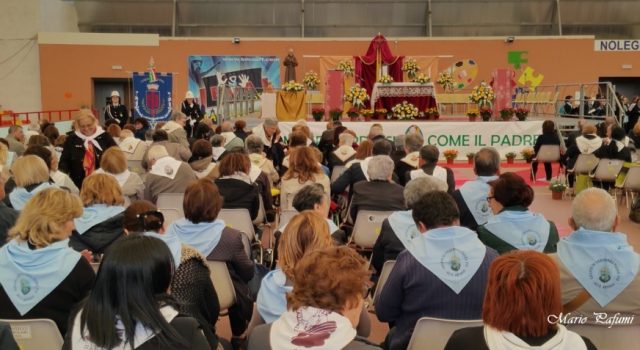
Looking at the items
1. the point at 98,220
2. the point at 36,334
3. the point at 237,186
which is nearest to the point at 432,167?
the point at 237,186

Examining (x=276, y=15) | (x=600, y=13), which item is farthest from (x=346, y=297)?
(x=600, y=13)

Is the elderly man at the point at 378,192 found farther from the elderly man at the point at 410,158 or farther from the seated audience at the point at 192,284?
the seated audience at the point at 192,284

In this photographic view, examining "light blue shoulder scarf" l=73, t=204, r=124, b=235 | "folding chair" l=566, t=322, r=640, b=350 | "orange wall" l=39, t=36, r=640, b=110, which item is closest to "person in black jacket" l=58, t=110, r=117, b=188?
"light blue shoulder scarf" l=73, t=204, r=124, b=235

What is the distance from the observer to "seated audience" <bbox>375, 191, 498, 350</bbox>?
10.2 feet

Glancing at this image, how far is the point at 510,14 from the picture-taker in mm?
24547

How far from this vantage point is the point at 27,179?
4.95 metres

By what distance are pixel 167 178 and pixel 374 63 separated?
11.4 m

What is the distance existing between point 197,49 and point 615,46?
12879mm

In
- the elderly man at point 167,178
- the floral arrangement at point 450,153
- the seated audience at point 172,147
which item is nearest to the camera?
the elderly man at point 167,178

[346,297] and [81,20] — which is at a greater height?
[81,20]

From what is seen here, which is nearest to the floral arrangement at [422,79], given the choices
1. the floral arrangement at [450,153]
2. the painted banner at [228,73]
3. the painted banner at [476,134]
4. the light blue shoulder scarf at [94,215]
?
the painted banner at [476,134]

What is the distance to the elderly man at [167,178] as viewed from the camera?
636 centimetres

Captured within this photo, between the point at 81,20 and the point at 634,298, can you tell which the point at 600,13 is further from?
the point at 634,298

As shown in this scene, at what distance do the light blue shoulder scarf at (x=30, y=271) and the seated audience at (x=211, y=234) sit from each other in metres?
0.92
